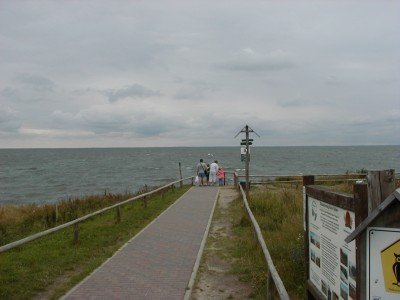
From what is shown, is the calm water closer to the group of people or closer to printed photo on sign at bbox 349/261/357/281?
the group of people

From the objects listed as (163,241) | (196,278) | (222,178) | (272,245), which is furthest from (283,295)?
(222,178)

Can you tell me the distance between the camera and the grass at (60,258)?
791cm

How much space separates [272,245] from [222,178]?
19.8m

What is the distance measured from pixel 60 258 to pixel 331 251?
6.22 meters

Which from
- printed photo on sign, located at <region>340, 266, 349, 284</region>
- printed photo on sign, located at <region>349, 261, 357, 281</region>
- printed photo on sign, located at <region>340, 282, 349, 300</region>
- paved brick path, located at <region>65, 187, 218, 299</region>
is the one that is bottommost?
paved brick path, located at <region>65, 187, 218, 299</region>

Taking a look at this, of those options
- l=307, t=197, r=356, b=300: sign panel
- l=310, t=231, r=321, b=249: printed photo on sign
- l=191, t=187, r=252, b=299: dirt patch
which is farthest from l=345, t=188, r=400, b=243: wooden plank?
l=191, t=187, r=252, b=299: dirt patch

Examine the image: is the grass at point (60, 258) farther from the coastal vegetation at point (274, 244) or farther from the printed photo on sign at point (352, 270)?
the printed photo on sign at point (352, 270)

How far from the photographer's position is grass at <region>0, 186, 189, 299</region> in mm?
7910

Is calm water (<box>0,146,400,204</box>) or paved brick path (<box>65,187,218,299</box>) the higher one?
paved brick path (<box>65,187,218,299</box>)

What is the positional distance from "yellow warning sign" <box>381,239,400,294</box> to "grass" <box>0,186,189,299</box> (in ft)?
16.7

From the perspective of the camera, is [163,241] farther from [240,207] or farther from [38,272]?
[240,207]

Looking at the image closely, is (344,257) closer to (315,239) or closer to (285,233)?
(315,239)

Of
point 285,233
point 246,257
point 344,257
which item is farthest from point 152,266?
point 344,257

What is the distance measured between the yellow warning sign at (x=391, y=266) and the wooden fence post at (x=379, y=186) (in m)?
0.47
